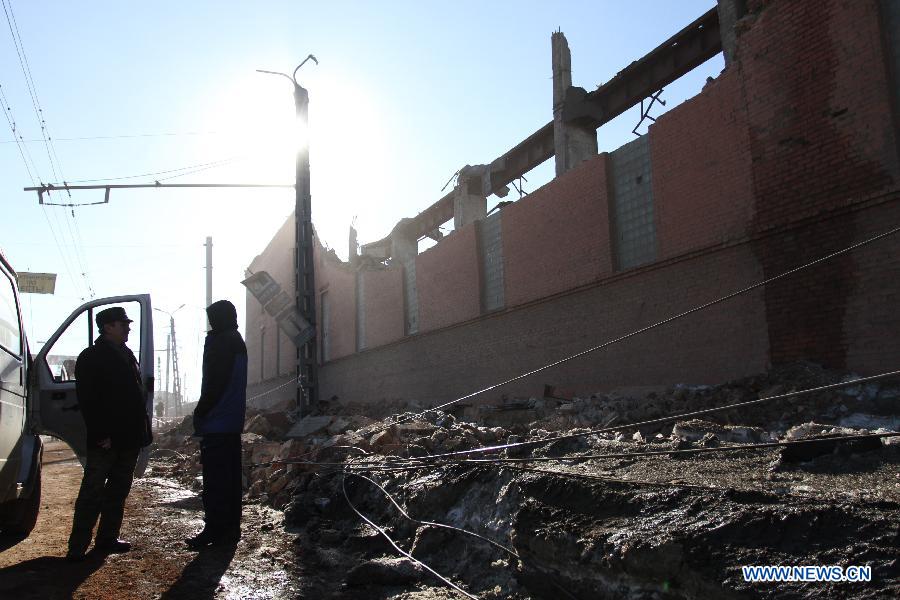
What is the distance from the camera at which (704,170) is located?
943 cm

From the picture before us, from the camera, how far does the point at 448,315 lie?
16.5 metres

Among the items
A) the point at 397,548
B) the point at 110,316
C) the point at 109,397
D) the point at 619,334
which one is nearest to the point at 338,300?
the point at 619,334

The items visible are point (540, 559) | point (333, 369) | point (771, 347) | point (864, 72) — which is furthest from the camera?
point (333, 369)

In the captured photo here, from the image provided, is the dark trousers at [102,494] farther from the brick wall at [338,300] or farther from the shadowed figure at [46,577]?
the brick wall at [338,300]

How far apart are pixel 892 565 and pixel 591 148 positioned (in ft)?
49.0

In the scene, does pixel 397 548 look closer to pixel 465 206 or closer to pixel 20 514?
pixel 20 514

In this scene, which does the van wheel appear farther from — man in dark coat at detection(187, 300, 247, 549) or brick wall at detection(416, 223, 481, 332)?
brick wall at detection(416, 223, 481, 332)

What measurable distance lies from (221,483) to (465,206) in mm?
15149

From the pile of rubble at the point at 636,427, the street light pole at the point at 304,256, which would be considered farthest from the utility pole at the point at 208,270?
the pile of rubble at the point at 636,427

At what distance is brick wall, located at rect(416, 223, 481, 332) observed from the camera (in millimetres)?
15625

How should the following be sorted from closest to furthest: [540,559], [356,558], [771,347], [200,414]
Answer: [540,559], [356,558], [200,414], [771,347]

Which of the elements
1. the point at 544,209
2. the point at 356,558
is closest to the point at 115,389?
the point at 356,558

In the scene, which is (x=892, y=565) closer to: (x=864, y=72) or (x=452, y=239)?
(x=864, y=72)

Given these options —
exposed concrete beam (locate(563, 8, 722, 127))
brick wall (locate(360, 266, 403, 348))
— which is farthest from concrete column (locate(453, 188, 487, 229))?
exposed concrete beam (locate(563, 8, 722, 127))
